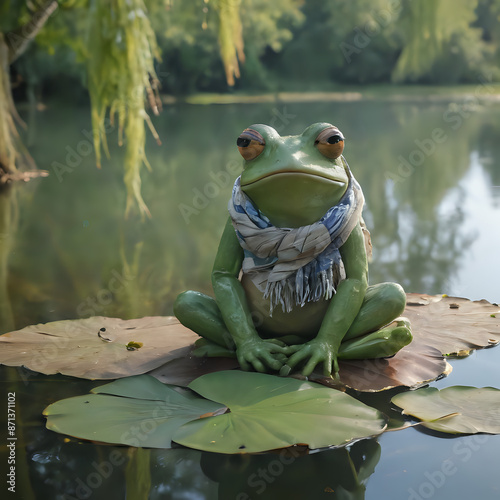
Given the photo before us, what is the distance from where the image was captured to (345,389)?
265 cm

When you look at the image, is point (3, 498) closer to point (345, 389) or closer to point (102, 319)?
point (345, 389)

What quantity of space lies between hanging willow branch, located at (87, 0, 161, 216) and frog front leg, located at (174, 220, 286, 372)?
1.63 m

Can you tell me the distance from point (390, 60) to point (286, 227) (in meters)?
30.6

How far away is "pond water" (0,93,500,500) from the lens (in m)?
2.10

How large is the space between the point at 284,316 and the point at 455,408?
31.9 inches

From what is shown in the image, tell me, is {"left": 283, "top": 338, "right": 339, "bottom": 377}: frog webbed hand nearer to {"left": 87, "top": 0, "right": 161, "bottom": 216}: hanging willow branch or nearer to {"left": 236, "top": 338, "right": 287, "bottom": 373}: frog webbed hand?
{"left": 236, "top": 338, "right": 287, "bottom": 373}: frog webbed hand

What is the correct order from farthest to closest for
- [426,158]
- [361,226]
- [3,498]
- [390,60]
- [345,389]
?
[390,60]
[426,158]
[361,226]
[345,389]
[3,498]

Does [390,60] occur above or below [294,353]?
above

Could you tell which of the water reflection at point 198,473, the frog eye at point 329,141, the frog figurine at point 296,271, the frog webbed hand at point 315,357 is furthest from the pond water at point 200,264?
the frog eye at point 329,141

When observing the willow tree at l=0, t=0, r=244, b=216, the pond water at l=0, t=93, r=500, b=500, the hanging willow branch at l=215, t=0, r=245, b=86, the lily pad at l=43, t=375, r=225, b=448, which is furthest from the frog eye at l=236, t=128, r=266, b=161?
the hanging willow branch at l=215, t=0, r=245, b=86

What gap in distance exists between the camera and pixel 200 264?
4953 millimetres

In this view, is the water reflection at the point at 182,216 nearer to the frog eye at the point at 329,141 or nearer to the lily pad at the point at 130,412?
the lily pad at the point at 130,412

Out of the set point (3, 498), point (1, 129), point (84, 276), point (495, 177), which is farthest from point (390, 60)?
point (3, 498)

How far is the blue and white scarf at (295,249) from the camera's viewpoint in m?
2.73
